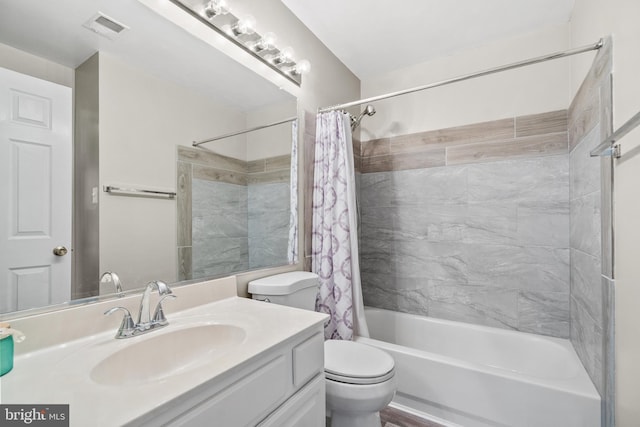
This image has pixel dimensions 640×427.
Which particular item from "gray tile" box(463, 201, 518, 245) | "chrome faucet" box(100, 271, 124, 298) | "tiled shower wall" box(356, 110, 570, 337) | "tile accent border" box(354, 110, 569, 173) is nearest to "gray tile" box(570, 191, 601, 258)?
"tiled shower wall" box(356, 110, 570, 337)

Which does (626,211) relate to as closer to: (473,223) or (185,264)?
(473,223)

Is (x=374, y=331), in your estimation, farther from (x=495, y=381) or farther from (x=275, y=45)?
(x=275, y=45)

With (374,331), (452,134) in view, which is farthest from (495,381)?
(452,134)

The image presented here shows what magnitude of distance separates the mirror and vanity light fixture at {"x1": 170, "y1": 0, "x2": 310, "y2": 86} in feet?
0.38

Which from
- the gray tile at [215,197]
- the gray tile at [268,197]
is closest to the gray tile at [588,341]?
the gray tile at [268,197]

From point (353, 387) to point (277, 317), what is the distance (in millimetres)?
527

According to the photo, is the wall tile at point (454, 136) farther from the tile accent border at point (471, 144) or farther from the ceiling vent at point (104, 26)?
the ceiling vent at point (104, 26)

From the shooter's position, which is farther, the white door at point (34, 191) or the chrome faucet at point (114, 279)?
the chrome faucet at point (114, 279)

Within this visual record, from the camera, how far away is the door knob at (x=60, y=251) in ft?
3.05

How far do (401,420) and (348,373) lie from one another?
714mm

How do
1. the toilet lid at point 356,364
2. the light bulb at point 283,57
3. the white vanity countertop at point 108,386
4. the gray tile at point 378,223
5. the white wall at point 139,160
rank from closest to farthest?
the white vanity countertop at point 108,386
the white wall at point 139,160
the toilet lid at point 356,364
the light bulb at point 283,57
the gray tile at point 378,223

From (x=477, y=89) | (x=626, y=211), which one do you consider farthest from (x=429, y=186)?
(x=626, y=211)

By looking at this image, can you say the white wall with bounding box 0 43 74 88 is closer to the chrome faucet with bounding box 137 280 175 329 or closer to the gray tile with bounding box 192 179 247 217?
the gray tile with bounding box 192 179 247 217

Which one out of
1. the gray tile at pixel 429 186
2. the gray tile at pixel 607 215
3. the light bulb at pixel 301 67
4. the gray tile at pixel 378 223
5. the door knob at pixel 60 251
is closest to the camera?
the door knob at pixel 60 251
